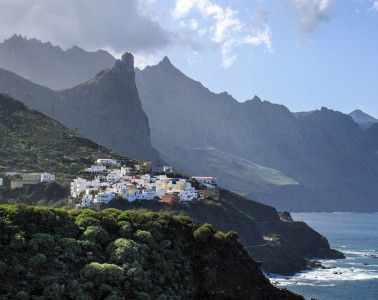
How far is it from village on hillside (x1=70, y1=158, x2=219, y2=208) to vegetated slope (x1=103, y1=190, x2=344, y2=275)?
9.45 ft

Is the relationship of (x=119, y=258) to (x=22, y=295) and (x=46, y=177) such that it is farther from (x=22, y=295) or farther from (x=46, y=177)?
(x=46, y=177)

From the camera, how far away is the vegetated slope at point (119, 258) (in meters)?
32.4

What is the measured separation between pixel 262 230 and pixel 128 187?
42.2m

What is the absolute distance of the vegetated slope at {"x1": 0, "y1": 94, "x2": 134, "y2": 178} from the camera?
151500mm

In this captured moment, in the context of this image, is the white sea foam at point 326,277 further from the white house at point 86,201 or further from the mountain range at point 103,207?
the white house at point 86,201

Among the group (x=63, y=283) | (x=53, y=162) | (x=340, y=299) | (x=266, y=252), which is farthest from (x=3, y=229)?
(x=53, y=162)

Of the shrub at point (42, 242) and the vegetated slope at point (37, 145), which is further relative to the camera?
the vegetated slope at point (37, 145)

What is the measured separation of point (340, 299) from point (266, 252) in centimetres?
3500

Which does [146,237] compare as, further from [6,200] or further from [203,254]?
[6,200]

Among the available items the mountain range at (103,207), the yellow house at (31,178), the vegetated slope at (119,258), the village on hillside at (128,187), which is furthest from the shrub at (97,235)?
the yellow house at (31,178)

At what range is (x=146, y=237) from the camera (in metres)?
39.5

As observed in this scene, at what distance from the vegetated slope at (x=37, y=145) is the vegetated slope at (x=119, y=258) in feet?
342

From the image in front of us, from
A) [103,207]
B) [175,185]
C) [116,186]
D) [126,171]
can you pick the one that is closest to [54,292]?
[103,207]

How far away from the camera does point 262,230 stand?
501 ft
